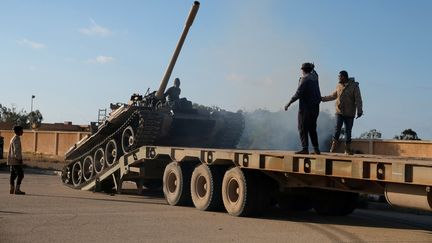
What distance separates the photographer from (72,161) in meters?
19.6

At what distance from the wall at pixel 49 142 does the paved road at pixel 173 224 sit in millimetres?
24095

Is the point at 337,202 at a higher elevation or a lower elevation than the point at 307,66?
lower

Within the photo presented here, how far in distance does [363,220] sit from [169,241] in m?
4.86

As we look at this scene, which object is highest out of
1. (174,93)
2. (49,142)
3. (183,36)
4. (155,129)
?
(183,36)

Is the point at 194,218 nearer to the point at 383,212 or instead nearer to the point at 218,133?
the point at 383,212

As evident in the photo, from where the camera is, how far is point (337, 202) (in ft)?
41.5

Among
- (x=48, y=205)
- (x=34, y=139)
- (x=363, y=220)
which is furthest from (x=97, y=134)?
(x=34, y=139)

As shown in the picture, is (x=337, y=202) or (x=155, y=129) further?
(x=155, y=129)

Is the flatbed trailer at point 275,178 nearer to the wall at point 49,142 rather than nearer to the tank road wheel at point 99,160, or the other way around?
the tank road wheel at point 99,160

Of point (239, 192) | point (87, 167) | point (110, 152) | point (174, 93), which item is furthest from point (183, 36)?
point (239, 192)

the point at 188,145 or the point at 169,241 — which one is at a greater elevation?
the point at 188,145

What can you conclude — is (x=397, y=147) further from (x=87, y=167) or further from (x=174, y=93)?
(x=87, y=167)

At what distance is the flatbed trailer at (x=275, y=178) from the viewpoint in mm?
8688

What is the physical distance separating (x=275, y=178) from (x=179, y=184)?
2862 mm
